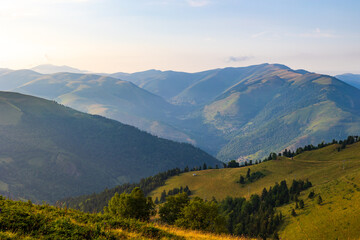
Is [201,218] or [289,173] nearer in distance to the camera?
[201,218]

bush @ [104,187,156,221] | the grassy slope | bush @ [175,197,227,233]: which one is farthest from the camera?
the grassy slope

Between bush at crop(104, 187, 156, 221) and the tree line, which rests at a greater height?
bush at crop(104, 187, 156, 221)

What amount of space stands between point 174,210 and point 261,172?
131800mm

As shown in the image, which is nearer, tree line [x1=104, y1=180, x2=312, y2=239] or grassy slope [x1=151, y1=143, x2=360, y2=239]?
tree line [x1=104, y1=180, x2=312, y2=239]

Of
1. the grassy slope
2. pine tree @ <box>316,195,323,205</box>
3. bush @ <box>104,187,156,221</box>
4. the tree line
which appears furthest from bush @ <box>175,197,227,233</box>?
pine tree @ <box>316,195,323,205</box>

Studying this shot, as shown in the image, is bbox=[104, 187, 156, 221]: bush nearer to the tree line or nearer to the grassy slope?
the tree line

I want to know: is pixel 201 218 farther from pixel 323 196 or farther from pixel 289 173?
pixel 289 173

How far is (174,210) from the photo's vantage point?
248 ft

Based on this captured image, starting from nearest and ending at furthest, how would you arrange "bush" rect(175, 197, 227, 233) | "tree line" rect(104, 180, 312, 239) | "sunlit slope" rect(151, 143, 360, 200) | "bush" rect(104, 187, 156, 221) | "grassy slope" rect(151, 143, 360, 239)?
"bush" rect(175, 197, 227, 233) < "bush" rect(104, 187, 156, 221) < "tree line" rect(104, 180, 312, 239) < "grassy slope" rect(151, 143, 360, 239) < "sunlit slope" rect(151, 143, 360, 200)

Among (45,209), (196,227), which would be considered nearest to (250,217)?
(196,227)

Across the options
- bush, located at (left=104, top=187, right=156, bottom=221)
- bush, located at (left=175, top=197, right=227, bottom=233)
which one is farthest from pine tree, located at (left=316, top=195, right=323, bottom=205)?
bush, located at (left=104, top=187, right=156, bottom=221)

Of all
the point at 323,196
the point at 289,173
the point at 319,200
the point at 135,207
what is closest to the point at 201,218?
the point at 135,207

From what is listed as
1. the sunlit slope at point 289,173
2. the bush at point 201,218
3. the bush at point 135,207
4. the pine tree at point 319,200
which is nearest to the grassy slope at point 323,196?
the sunlit slope at point 289,173

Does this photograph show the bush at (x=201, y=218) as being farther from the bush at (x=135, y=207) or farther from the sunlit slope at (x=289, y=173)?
the sunlit slope at (x=289, y=173)
